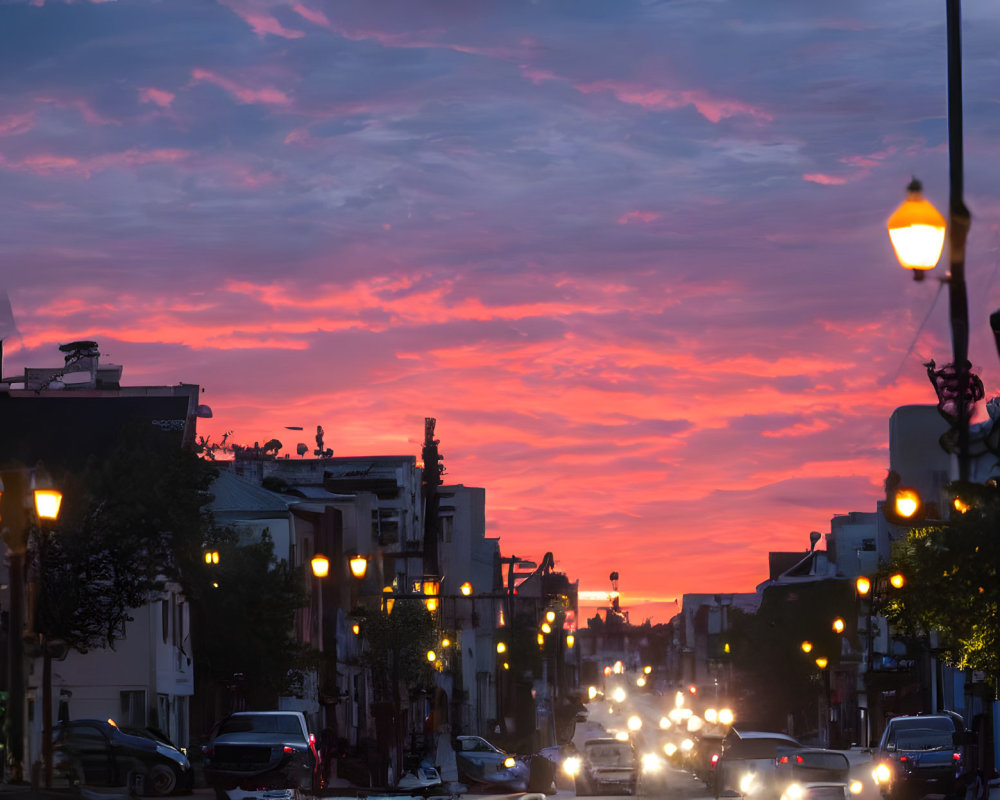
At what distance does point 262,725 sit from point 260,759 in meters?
1.08

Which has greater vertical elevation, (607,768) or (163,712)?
(163,712)

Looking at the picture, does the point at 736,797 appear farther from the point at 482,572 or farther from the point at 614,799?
the point at 482,572

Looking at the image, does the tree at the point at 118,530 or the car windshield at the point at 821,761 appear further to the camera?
the tree at the point at 118,530

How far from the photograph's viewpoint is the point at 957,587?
28.2 meters

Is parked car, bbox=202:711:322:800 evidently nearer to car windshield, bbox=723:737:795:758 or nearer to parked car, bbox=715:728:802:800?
parked car, bbox=715:728:802:800

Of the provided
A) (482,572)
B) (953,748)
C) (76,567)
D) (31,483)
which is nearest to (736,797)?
(953,748)

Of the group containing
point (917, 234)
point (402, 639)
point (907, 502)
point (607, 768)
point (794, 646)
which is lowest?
point (607, 768)

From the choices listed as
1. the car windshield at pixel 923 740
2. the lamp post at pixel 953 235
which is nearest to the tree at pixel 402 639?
the car windshield at pixel 923 740

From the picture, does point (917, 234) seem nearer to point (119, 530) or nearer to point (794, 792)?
point (794, 792)

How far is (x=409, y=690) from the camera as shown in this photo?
82.5 m

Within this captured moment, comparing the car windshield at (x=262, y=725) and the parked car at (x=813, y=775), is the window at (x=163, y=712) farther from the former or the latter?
the parked car at (x=813, y=775)

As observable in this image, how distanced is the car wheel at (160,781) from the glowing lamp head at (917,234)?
27868mm

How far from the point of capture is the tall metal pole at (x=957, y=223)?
14.4 meters

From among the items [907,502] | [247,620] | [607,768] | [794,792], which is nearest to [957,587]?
[794,792]
